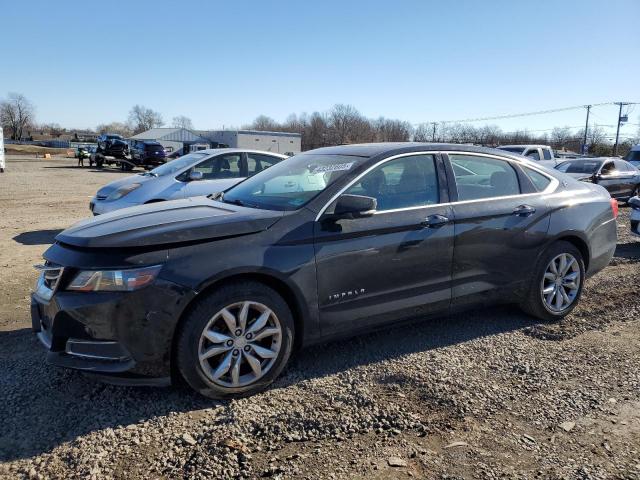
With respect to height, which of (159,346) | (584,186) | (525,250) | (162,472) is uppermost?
(584,186)

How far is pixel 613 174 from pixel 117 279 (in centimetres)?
1613

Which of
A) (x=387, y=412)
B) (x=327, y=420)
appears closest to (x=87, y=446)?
(x=327, y=420)

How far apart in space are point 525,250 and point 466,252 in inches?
28.3

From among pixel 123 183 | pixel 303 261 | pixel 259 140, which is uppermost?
pixel 259 140

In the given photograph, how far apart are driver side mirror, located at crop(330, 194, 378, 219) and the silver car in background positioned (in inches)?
198

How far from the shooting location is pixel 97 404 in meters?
3.21

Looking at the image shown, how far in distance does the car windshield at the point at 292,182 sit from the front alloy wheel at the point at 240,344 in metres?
0.85

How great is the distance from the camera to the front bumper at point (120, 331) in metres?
3.00

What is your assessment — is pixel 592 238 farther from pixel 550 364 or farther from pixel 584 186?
pixel 550 364

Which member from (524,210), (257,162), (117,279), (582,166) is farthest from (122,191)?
(582,166)

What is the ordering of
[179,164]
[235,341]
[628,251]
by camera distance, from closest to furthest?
[235,341]
[628,251]
[179,164]

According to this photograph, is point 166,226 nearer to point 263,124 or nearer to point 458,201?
point 458,201

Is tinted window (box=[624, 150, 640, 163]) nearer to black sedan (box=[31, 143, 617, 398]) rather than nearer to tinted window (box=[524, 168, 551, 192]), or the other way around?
black sedan (box=[31, 143, 617, 398])

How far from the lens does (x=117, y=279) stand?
3.02 m
